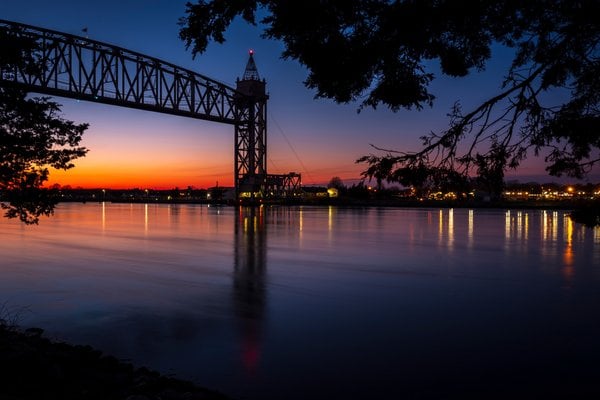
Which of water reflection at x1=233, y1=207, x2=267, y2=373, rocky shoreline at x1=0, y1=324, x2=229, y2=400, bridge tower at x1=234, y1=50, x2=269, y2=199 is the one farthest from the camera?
bridge tower at x1=234, y1=50, x2=269, y2=199

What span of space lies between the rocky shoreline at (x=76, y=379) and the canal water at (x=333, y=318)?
2.62 ft

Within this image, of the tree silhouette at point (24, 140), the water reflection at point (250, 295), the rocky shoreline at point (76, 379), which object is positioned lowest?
the water reflection at point (250, 295)

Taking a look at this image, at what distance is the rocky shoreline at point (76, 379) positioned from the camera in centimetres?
583

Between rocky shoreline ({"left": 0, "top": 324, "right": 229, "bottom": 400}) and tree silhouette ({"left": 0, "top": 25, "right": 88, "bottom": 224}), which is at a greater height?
tree silhouette ({"left": 0, "top": 25, "right": 88, "bottom": 224})

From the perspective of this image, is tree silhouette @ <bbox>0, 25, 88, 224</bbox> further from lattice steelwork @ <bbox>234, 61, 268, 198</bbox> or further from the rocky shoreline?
lattice steelwork @ <bbox>234, 61, 268, 198</bbox>

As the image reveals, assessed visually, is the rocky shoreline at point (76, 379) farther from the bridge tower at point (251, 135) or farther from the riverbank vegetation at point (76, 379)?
the bridge tower at point (251, 135)

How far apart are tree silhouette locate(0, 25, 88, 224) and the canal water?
2.57 m

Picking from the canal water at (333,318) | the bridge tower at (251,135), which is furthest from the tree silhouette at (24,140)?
the bridge tower at (251,135)

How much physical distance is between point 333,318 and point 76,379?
633 cm

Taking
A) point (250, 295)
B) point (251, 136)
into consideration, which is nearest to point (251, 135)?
point (251, 136)

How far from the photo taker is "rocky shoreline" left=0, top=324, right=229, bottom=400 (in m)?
5.83

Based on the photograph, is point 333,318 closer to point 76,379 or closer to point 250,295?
point 250,295

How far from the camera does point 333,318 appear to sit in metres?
11.8

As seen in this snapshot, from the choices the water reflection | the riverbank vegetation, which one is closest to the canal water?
the water reflection
